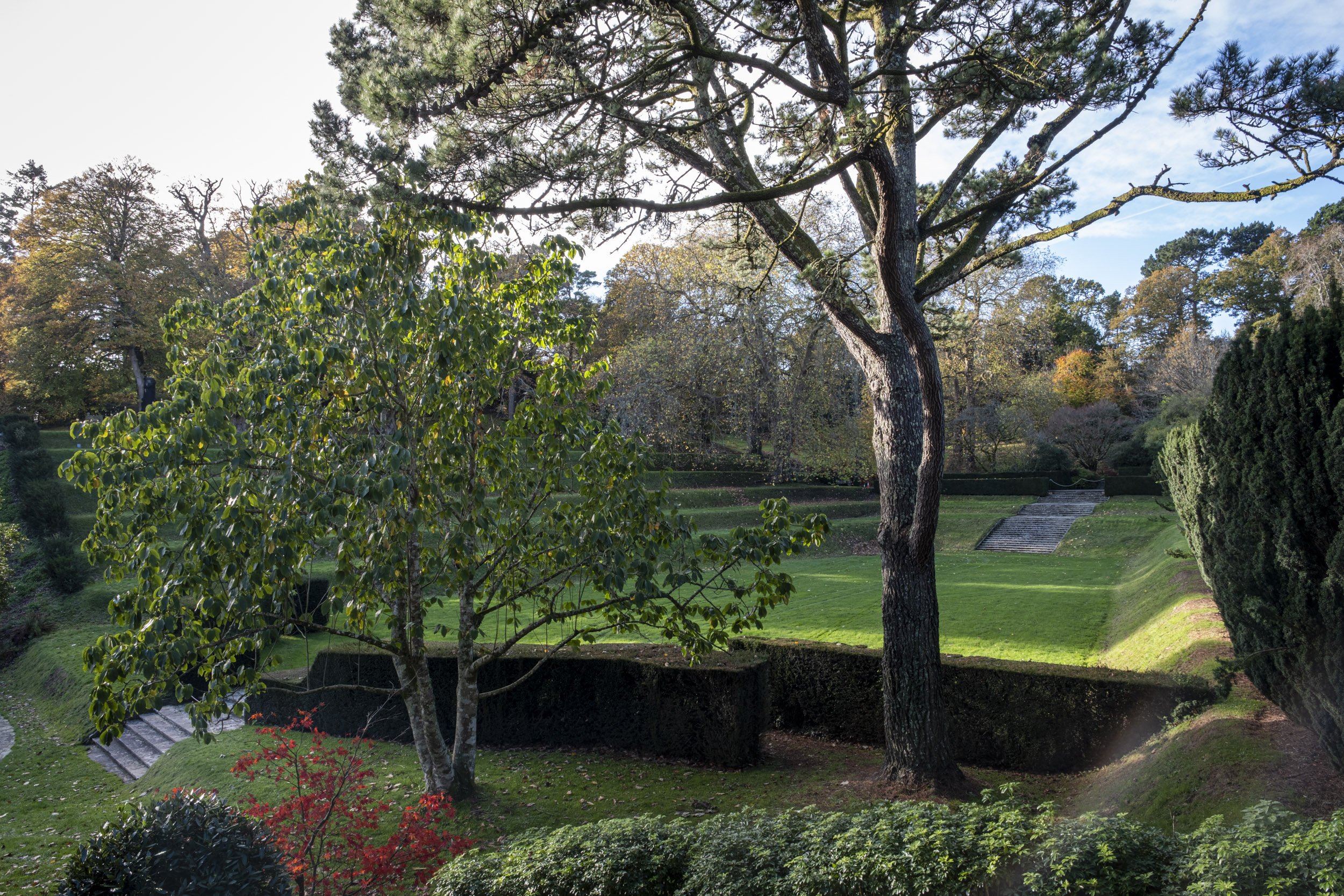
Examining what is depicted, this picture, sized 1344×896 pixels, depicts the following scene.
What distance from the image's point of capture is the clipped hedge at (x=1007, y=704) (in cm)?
694

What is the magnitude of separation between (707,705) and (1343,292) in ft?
20.8

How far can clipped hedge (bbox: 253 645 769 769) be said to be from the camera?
26.9 ft

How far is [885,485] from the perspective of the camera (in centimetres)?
675

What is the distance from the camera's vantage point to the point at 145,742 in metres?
10.9

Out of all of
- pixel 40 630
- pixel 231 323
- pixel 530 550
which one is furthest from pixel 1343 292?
pixel 40 630

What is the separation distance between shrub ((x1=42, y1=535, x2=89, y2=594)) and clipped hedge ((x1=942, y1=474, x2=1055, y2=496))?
28761mm

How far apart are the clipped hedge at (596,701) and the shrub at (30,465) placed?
70.5 feet

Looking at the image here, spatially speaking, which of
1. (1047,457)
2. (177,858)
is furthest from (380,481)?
(1047,457)

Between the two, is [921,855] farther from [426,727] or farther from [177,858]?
[426,727]

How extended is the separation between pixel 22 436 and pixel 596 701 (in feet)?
96.6

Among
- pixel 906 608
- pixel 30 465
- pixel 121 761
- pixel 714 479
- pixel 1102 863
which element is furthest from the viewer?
pixel 714 479

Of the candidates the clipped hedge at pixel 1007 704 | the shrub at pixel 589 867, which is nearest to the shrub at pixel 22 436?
the clipped hedge at pixel 1007 704

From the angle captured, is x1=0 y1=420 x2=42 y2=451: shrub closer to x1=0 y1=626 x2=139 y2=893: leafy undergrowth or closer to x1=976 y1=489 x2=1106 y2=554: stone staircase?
x1=0 y1=626 x2=139 y2=893: leafy undergrowth

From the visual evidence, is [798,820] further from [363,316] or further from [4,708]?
[4,708]
